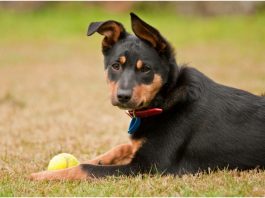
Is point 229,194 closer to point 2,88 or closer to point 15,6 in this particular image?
point 2,88

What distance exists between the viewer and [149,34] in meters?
6.12

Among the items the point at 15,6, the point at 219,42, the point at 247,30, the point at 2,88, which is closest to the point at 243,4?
the point at 247,30

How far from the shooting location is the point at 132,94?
19.4 ft

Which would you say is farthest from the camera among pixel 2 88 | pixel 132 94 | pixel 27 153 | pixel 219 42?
pixel 219 42

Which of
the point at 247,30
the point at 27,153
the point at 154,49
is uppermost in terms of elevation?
the point at 247,30

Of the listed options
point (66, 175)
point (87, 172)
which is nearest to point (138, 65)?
point (87, 172)

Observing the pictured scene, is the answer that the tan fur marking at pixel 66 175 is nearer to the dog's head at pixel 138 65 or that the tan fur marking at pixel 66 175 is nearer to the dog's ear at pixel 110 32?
the dog's head at pixel 138 65

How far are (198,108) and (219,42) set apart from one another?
52.9 ft

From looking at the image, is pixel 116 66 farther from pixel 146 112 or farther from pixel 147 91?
pixel 146 112

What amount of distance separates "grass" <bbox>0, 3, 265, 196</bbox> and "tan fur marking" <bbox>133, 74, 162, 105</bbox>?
0.78 m

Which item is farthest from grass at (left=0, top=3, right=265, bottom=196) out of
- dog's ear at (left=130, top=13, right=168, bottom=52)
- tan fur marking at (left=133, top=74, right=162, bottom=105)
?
dog's ear at (left=130, top=13, right=168, bottom=52)

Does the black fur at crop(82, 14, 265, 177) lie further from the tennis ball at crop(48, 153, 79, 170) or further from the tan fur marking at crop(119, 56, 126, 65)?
the tennis ball at crop(48, 153, 79, 170)

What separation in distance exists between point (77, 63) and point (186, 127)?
43.4 ft

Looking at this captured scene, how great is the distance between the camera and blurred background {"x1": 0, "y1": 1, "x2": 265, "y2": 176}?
8.54 metres
